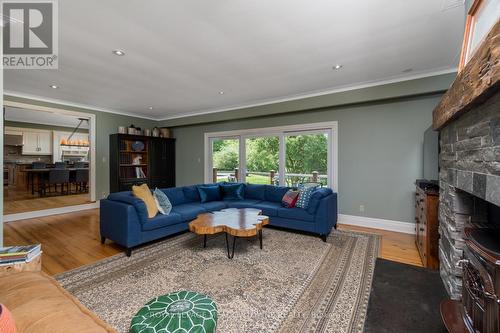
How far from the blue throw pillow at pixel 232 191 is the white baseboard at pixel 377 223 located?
1995 millimetres

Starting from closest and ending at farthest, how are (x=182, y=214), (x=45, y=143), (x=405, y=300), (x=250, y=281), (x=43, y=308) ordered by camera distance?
(x=43, y=308)
(x=405, y=300)
(x=250, y=281)
(x=182, y=214)
(x=45, y=143)

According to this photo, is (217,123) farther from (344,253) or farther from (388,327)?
(388,327)

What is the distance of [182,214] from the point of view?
3439 millimetres

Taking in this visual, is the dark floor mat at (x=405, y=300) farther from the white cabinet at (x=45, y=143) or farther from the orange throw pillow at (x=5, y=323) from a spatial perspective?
the white cabinet at (x=45, y=143)

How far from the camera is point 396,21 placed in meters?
2.13

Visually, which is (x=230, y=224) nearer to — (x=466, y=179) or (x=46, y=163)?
(x=466, y=179)

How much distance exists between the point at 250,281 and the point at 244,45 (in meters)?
2.53

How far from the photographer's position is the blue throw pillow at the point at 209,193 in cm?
432

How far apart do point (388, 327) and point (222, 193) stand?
138 inches

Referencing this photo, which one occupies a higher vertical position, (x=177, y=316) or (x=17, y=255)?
(x=17, y=255)

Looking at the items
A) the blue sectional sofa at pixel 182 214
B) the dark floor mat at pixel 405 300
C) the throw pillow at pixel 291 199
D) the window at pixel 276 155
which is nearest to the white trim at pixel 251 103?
the window at pixel 276 155

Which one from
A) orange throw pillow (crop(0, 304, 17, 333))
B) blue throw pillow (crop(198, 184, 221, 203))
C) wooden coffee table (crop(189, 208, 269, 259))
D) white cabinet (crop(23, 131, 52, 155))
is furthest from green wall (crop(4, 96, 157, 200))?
orange throw pillow (crop(0, 304, 17, 333))

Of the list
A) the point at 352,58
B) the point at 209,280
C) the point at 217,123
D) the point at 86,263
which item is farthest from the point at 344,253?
the point at 217,123

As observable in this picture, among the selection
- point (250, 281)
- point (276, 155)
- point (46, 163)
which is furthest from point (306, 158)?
point (46, 163)
